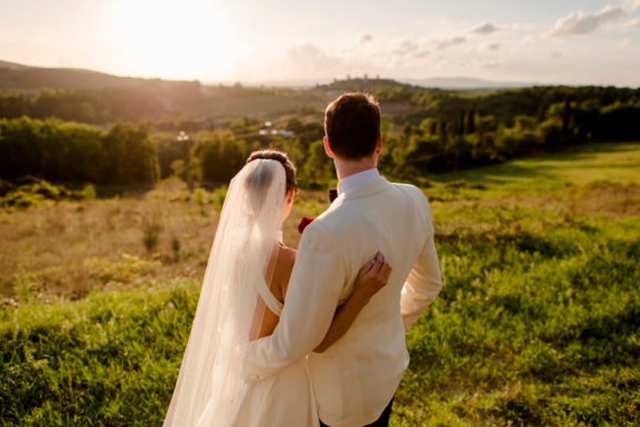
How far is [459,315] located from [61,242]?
52.1 ft

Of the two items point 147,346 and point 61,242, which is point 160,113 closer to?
point 61,242

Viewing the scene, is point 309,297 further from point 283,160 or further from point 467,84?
point 467,84

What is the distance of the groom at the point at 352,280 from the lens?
5.24 feet

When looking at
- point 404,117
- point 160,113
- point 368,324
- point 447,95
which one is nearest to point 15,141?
point 160,113

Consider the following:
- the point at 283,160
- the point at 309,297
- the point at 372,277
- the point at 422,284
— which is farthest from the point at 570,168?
the point at 309,297

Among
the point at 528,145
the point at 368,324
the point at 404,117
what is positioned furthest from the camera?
the point at 404,117

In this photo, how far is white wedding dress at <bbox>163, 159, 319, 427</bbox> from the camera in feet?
6.51

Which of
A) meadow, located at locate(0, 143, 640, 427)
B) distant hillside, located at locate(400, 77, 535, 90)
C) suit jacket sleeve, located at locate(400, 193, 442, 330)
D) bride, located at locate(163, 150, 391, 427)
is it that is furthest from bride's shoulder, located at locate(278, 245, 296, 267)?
distant hillside, located at locate(400, 77, 535, 90)

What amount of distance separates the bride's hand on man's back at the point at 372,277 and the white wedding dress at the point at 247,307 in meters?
0.53

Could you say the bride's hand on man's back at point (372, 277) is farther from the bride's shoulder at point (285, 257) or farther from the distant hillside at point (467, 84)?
the distant hillside at point (467, 84)

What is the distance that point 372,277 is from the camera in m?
1.64

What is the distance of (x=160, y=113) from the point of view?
294ft

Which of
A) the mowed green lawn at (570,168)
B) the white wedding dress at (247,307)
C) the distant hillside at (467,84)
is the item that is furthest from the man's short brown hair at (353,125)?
the distant hillside at (467,84)

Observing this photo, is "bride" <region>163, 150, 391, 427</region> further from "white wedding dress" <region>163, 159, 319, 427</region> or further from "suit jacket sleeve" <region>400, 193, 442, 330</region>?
"suit jacket sleeve" <region>400, 193, 442, 330</region>
